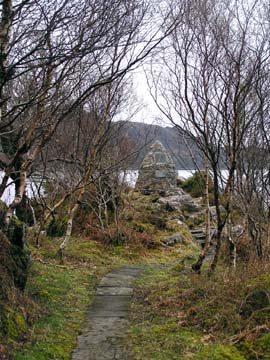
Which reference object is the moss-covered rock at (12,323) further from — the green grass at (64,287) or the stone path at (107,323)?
the stone path at (107,323)

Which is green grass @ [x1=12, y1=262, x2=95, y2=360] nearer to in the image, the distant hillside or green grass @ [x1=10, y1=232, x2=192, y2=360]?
green grass @ [x1=10, y1=232, x2=192, y2=360]

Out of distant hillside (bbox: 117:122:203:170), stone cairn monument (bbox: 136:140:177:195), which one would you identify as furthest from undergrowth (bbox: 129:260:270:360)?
stone cairn monument (bbox: 136:140:177:195)

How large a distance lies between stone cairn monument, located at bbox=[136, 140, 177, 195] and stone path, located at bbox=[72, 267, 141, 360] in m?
9.17

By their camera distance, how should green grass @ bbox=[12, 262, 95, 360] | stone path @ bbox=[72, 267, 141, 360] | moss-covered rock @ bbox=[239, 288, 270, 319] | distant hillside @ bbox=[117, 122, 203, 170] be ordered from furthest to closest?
distant hillside @ bbox=[117, 122, 203, 170], moss-covered rock @ bbox=[239, 288, 270, 319], stone path @ bbox=[72, 267, 141, 360], green grass @ bbox=[12, 262, 95, 360]

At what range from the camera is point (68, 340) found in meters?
4.76

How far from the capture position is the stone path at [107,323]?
4434 millimetres

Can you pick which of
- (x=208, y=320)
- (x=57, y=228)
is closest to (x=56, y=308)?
(x=208, y=320)

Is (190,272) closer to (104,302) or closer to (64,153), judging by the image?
(104,302)

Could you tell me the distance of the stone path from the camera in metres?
4.43

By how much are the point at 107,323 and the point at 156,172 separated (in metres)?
12.6

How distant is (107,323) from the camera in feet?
17.9

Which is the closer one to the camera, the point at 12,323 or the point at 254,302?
the point at 12,323

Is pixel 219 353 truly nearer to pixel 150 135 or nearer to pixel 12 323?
pixel 12 323

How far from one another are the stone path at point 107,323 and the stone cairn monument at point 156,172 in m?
9.17
